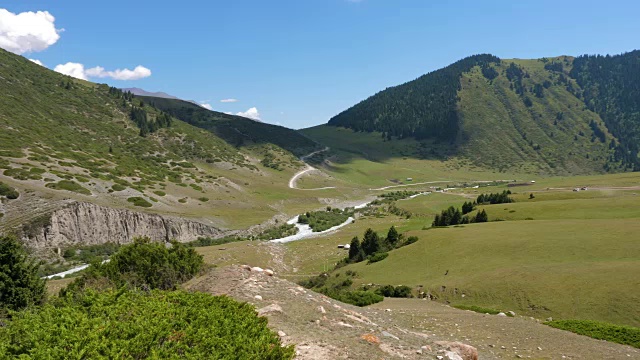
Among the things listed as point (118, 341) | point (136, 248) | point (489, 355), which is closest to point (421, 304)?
point (489, 355)

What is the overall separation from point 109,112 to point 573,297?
166m

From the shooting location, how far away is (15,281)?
22.0 metres

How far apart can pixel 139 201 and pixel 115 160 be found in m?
32.8

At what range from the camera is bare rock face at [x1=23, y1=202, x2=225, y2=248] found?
55531 millimetres

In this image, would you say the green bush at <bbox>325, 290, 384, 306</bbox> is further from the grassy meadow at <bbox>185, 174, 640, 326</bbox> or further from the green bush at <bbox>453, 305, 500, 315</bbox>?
the green bush at <bbox>453, 305, 500, 315</bbox>

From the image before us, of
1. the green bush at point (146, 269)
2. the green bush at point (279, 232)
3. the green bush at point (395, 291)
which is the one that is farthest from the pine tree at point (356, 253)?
the green bush at point (146, 269)

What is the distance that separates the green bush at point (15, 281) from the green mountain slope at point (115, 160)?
38.2 meters

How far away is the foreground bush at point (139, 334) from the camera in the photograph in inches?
332

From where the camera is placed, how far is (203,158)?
5625 inches

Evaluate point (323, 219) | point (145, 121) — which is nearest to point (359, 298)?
point (323, 219)

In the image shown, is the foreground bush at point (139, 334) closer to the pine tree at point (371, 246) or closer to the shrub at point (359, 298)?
the shrub at point (359, 298)

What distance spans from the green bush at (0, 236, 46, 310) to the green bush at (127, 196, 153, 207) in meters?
52.9

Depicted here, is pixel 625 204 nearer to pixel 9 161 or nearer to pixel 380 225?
pixel 380 225

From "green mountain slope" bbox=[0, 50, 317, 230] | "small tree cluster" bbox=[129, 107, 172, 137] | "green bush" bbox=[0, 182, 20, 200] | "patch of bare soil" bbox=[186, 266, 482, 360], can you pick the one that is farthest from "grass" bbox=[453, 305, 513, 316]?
"small tree cluster" bbox=[129, 107, 172, 137]
